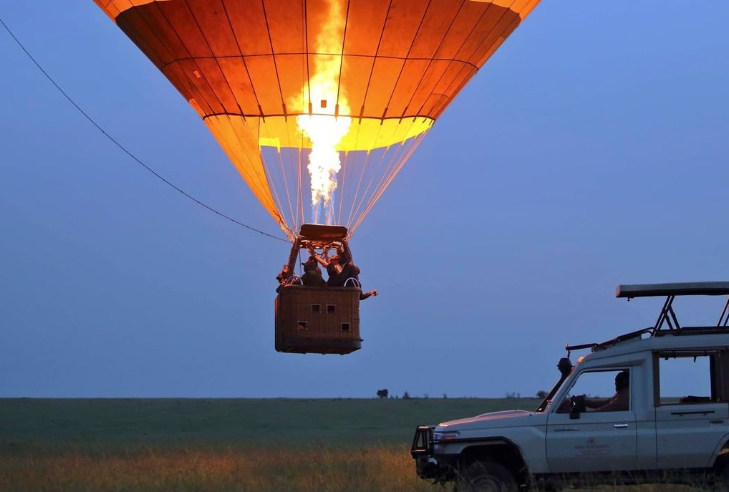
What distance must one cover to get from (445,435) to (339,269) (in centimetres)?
545

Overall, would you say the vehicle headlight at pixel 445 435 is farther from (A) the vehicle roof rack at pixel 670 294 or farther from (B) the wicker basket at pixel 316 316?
(B) the wicker basket at pixel 316 316

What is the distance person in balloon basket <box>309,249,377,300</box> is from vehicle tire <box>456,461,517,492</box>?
5384 mm

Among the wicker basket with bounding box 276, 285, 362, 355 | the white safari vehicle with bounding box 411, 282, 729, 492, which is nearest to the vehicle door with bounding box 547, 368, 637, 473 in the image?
the white safari vehicle with bounding box 411, 282, 729, 492

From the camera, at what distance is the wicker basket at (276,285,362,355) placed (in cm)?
1694

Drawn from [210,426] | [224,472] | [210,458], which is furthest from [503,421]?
[210,426]

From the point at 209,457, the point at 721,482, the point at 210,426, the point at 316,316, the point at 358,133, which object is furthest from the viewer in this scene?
the point at 210,426

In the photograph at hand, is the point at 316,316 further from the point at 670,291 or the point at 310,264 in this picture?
the point at 670,291

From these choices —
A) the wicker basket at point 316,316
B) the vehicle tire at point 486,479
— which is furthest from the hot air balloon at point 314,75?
the vehicle tire at point 486,479

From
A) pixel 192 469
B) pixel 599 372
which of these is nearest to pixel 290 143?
pixel 192 469

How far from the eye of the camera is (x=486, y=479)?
12.1 m

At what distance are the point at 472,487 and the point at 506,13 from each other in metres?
8.66

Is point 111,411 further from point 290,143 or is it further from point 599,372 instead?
point 599,372

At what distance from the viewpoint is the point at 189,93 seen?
61.6ft

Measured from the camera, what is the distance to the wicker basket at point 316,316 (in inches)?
667
